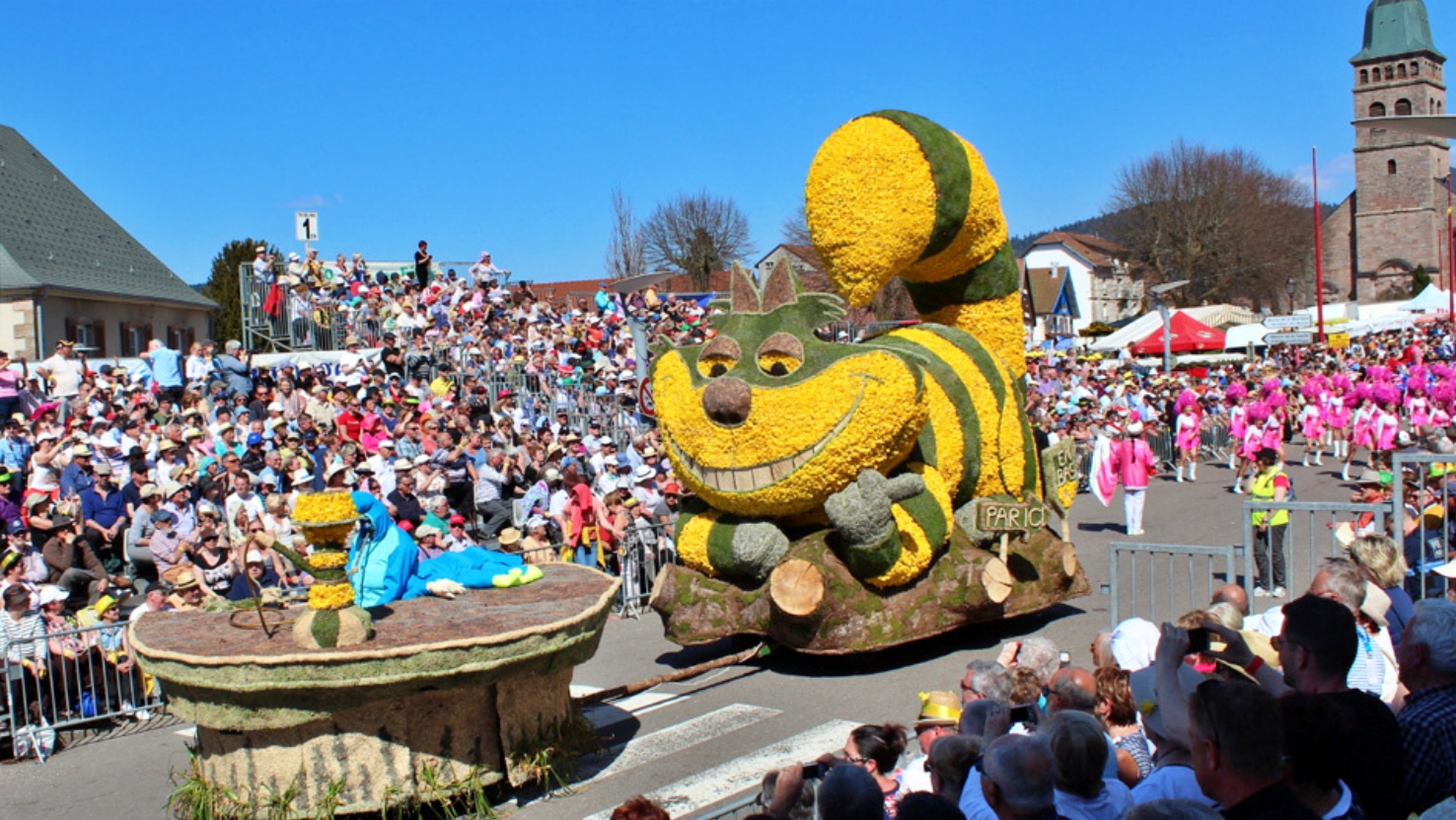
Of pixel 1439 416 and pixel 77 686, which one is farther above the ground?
pixel 1439 416

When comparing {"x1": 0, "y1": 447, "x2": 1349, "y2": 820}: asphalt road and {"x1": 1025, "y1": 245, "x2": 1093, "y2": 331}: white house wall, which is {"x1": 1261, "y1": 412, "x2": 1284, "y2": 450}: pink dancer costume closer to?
{"x1": 0, "y1": 447, "x2": 1349, "y2": 820}: asphalt road

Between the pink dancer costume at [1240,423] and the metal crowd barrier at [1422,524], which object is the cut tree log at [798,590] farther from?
the pink dancer costume at [1240,423]

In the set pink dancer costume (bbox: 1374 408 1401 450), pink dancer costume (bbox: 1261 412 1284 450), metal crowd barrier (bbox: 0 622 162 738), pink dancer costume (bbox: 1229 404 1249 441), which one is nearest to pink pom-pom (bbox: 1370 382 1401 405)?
pink dancer costume (bbox: 1374 408 1401 450)

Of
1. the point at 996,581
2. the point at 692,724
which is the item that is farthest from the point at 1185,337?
the point at 692,724

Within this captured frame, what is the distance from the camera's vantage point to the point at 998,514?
412 inches

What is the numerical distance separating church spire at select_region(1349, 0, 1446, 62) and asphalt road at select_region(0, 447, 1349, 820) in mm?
74917

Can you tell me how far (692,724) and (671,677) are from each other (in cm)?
47

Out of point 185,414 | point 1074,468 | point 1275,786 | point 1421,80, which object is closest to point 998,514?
point 1074,468

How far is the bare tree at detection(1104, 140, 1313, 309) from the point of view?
63.9 m

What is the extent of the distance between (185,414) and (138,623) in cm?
788

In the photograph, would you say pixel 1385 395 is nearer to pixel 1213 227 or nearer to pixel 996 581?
pixel 996 581

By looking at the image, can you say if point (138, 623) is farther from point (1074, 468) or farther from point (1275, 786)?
point (1074, 468)

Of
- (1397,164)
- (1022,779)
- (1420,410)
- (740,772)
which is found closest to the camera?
(1022,779)

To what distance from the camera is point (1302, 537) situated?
609 inches
